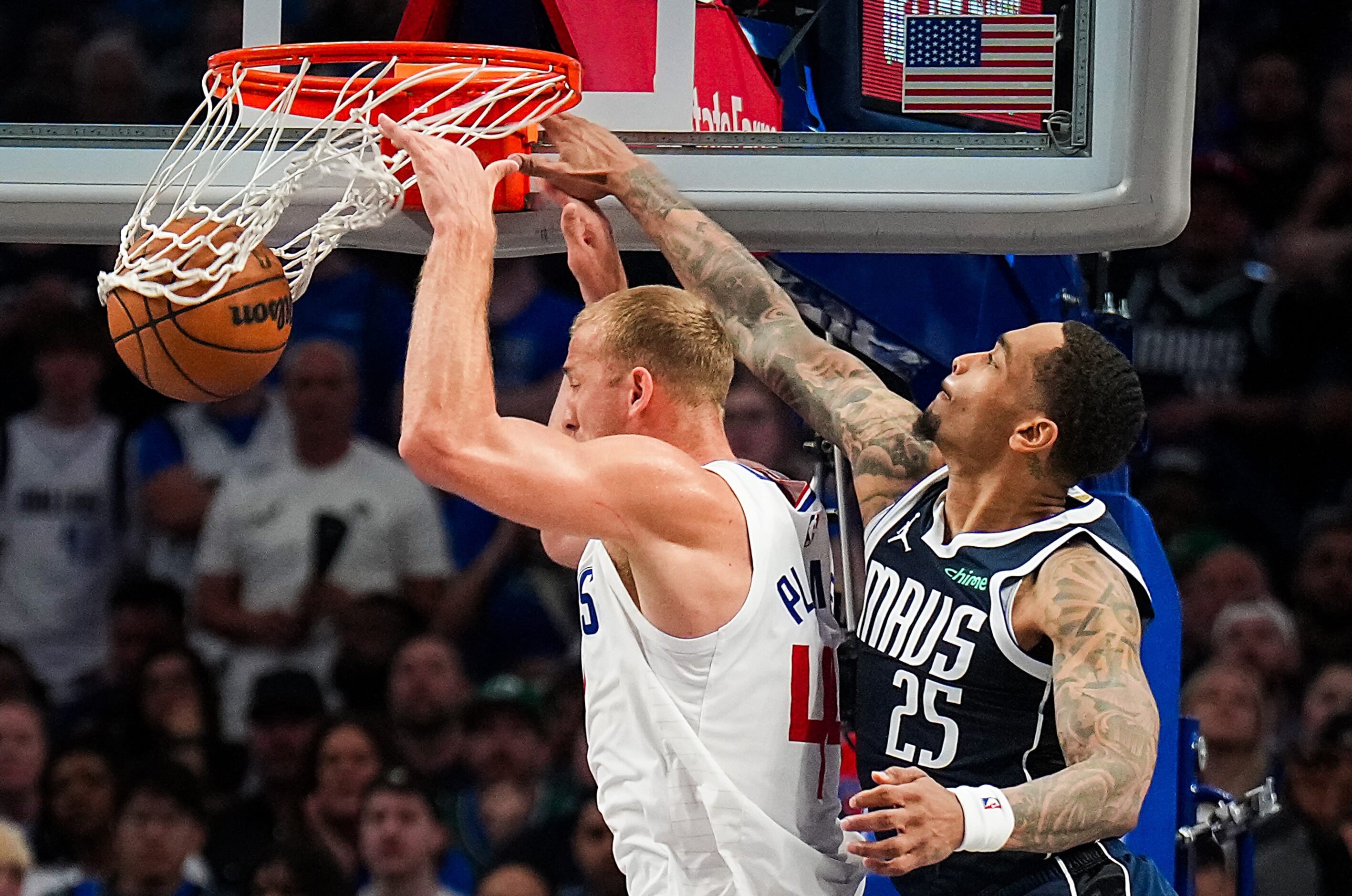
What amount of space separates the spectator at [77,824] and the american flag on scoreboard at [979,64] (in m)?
3.44

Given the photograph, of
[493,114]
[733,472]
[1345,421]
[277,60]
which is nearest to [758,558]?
[733,472]

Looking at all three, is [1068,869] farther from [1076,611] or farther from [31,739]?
[31,739]

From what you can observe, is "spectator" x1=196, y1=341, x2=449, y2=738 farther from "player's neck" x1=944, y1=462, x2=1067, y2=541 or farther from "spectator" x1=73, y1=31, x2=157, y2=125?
"player's neck" x1=944, y1=462, x2=1067, y2=541

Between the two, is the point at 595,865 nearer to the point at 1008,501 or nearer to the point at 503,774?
the point at 503,774

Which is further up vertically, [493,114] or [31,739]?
[493,114]

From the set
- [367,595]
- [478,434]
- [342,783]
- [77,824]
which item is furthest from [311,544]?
[478,434]

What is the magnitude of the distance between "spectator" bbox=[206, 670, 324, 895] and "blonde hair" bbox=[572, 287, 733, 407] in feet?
9.01

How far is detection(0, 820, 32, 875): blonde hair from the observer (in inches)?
206

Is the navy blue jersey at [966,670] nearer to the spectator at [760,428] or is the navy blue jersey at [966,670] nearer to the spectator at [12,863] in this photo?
the spectator at [760,428]

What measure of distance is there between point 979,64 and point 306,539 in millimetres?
3037

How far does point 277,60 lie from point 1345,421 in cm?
433

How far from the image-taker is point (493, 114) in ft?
10.6

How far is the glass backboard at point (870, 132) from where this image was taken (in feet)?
10.00

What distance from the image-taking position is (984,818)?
2.58 meters
